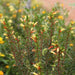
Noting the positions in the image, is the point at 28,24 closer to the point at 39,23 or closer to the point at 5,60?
the point at 39,23

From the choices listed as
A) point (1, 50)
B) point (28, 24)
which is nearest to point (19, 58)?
point (28, 24)

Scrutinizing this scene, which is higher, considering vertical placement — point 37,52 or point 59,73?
point 37,52

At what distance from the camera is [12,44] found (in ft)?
5.16

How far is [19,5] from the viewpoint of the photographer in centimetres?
363

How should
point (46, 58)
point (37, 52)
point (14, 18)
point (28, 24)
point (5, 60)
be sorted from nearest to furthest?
1. point (37, 52)
2. point (28, 24)
3. point (46, 58)
4. point (5, 60)
5. point (14, 18)

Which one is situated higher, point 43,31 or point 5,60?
point 43,31

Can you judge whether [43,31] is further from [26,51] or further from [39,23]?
[26,51]

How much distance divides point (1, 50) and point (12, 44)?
3.15ft

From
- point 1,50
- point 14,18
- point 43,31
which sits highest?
point 14,18

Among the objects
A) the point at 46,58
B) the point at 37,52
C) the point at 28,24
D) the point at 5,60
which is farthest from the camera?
the point at 5,60

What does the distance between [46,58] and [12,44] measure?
0.44 meters

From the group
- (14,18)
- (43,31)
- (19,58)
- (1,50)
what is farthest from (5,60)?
(14,18)

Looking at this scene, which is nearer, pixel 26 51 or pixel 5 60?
pixel 26 51

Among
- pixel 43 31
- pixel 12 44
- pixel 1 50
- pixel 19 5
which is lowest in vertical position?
pixel 1 50
